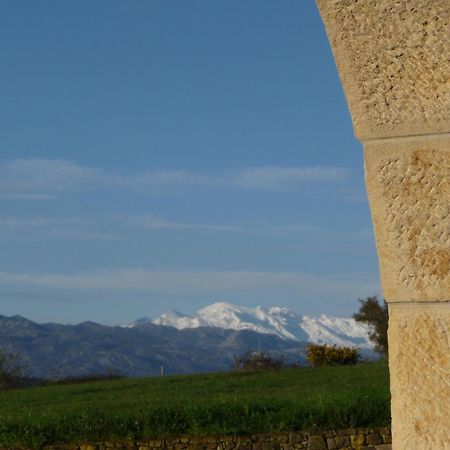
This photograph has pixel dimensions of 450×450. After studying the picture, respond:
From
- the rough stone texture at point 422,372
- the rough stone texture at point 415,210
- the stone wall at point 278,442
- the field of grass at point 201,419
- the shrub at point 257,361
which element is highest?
the shrub at point 257,361

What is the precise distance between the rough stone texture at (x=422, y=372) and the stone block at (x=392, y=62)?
68cm

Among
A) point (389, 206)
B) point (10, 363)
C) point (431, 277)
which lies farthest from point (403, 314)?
point (10, 363)

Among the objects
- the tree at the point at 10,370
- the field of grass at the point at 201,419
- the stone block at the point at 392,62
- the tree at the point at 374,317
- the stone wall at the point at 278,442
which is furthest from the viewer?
the tree at the point at 374,317

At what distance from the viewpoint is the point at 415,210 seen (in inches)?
131

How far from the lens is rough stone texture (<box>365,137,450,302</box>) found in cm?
330

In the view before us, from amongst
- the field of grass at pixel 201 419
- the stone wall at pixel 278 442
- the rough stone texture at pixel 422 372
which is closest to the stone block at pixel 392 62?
the rough stone texture at pixel 422 372

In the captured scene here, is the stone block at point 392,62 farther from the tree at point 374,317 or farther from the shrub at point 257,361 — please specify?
the tree at point 374,317

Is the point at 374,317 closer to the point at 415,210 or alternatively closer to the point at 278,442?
the point at 278,442

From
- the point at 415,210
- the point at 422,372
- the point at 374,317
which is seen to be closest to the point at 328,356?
the point at 374,317

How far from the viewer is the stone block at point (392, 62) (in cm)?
330

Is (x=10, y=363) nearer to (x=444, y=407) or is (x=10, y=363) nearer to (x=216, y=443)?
(x=216, y=443)

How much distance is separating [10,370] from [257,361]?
1672cm

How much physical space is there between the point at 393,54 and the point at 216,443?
50.2 feet

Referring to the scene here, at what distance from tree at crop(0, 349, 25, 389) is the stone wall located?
108 feet
